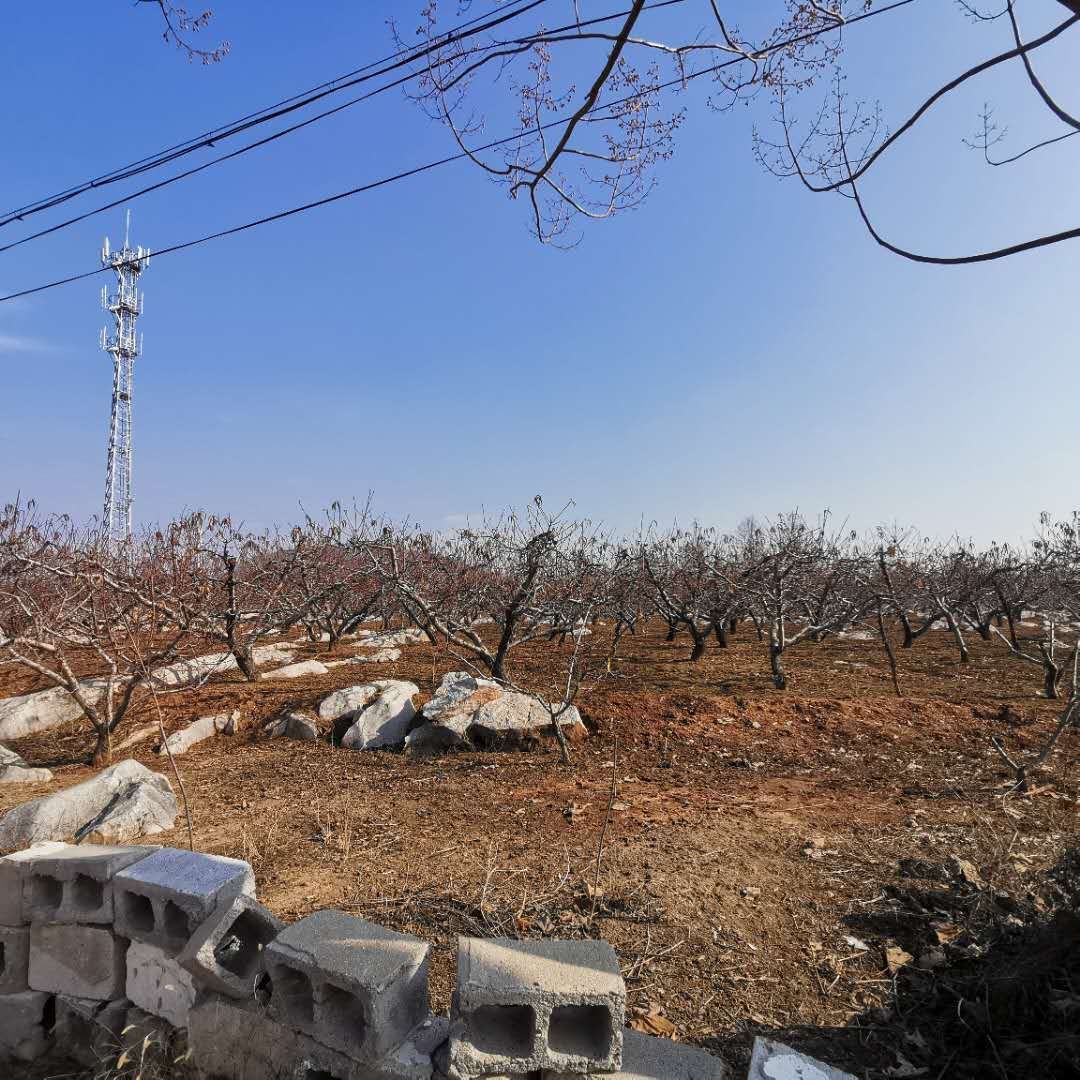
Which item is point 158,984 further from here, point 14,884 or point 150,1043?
point 14,884

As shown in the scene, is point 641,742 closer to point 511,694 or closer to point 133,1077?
point 511,694

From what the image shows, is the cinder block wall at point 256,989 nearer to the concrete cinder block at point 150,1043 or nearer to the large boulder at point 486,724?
the concrete cinder block at point 150,1043

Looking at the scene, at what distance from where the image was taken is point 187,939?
3.05 m

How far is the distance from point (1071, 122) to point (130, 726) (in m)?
10.1

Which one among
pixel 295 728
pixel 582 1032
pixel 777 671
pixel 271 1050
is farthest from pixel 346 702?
pixel 582 1032

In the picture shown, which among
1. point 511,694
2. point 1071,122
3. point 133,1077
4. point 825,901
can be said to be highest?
point 1071,122

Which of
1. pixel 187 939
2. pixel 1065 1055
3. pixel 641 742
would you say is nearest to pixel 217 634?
pixel 641 742

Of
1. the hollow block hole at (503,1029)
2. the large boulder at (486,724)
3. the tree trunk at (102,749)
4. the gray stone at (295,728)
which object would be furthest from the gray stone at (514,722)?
the hollow block hole at (503,1029)

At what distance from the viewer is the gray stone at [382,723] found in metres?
7.66

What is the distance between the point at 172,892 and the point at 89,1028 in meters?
1.22

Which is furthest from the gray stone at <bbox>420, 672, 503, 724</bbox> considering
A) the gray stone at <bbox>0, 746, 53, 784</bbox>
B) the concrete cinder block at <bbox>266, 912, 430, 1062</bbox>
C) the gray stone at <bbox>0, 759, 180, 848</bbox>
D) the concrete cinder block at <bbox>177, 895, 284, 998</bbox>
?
the concrete cinder block at <bbox>266, 912, 430, 1062</bbox>

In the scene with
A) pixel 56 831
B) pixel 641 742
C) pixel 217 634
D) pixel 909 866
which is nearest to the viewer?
pixel 909 866

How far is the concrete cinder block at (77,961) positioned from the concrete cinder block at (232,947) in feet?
2.34

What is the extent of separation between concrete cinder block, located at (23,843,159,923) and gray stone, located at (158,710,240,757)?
4329mm
